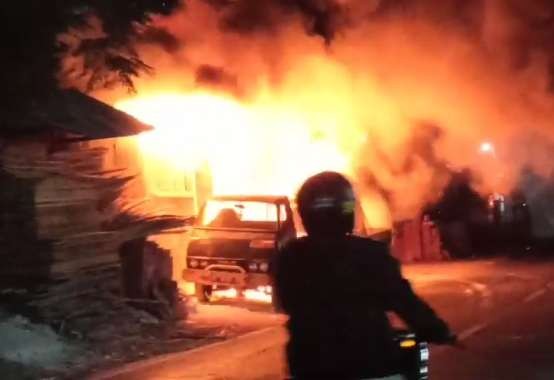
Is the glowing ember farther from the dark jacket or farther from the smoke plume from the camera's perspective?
the dark jacket

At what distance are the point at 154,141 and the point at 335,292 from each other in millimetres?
14403

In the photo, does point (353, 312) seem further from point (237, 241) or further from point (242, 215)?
point (242, 215)

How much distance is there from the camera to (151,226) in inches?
548

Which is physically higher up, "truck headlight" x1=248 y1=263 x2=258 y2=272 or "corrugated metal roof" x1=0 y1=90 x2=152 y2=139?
"corrugated metal roof" x1=0 y1=90 x2=152 y2=139

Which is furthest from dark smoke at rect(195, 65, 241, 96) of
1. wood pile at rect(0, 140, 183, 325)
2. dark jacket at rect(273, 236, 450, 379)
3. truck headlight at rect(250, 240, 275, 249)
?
dark jacket at rect(273, 236, 450, 379)

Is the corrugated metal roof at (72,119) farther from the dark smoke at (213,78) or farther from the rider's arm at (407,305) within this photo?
the rider's arm at (407,305)

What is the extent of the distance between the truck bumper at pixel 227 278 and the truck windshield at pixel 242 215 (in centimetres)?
82

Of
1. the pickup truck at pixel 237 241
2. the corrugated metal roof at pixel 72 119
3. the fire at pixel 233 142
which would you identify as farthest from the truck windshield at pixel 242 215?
the fire at pixel 233 142

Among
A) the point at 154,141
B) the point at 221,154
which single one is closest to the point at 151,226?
the point at 154,141

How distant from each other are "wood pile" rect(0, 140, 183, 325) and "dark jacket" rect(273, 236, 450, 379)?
8549 millimetres

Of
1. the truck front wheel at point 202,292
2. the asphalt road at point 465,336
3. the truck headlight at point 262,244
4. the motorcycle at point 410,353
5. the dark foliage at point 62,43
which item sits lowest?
the asphalt road at point 465,336

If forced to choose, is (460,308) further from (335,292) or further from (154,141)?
(335,292)

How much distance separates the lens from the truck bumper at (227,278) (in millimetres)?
14148

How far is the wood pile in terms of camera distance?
11.9 m
